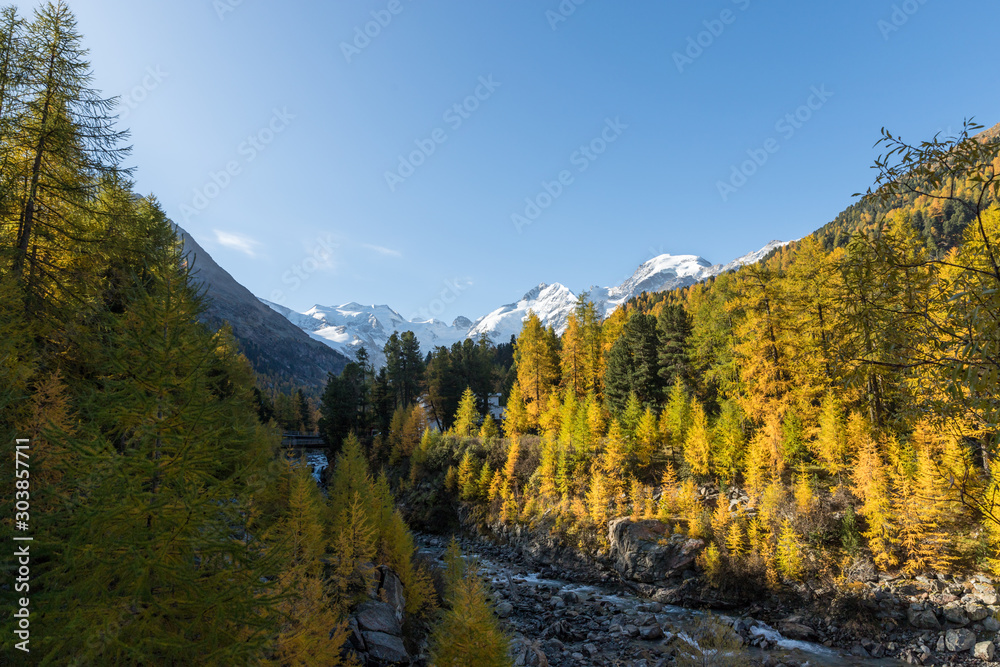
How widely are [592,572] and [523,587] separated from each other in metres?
5.31

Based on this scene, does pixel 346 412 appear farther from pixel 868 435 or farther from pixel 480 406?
pixel 868 435

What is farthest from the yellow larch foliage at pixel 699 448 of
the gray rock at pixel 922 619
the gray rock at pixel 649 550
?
the gray rock at pixel 922 619

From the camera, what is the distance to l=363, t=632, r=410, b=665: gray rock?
16766 millimetres

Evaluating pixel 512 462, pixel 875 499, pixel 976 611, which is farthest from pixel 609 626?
pixel 512 462

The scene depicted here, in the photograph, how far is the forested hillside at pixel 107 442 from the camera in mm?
5578

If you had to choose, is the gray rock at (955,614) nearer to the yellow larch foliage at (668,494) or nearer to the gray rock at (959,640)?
the gray rock at (959,640)

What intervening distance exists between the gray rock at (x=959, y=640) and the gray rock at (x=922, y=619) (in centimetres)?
87

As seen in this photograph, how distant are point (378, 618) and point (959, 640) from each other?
25117 millimetres

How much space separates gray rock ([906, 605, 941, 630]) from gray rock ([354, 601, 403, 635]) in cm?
2395

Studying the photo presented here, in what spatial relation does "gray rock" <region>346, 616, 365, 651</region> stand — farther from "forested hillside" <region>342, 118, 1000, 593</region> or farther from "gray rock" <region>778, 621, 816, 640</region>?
"gray rock" <region>778, 621, 816, 640</region>

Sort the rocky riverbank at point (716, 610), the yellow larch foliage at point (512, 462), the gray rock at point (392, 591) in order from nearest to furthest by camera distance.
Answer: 1. the rocky riverbank at point (716, 610)
2. the gray rock at point (392, 591)
3. the yellow larch foliage at point (512, 462)

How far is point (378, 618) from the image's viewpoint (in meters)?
18.2

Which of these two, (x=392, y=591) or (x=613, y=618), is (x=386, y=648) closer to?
(x=392, y=591)

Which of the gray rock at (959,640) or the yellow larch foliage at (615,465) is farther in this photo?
the yellow larch foliage at (615,465)
